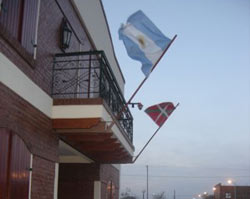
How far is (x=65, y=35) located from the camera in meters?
9.77

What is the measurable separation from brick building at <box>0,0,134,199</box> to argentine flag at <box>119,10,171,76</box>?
619 mm

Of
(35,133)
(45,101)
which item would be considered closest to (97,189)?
(45,101)

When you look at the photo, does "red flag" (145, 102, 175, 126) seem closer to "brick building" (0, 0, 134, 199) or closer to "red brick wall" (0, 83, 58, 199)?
"brick building" (0, 0, 134, 199)

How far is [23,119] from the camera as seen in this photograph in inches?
289

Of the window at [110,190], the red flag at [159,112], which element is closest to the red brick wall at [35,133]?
the red flag at [159,112]

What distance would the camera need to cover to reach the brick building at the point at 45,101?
6801mm

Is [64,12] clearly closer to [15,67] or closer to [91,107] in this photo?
[91,107]

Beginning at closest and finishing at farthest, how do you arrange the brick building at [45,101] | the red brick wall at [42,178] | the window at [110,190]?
1. the brick building at [45,101]
2. the red brick wall at [42,178]
3. the window at [110,190]

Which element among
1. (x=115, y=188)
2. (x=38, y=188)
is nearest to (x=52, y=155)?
(x=38, y=188)

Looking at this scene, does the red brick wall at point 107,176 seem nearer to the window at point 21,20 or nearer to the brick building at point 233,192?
the window at point 21,20

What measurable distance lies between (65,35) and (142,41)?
6.58 ft

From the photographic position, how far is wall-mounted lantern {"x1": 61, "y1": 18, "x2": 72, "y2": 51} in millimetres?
9703

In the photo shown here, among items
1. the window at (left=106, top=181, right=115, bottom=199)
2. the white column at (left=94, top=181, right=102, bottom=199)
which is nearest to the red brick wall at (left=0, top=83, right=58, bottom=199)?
the white column at (left=94, top=181, right=102, bottom=199)

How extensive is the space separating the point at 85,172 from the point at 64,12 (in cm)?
601
